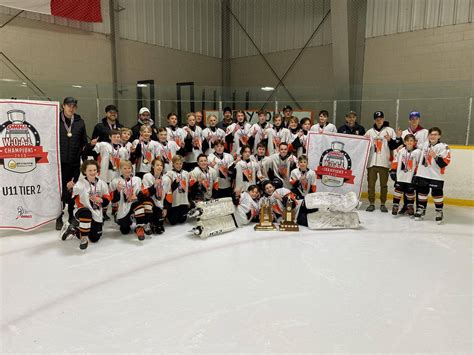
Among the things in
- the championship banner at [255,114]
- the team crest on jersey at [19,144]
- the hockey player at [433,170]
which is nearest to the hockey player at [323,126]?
the hockey player at [433,170]

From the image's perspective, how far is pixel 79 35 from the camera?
8.36 m

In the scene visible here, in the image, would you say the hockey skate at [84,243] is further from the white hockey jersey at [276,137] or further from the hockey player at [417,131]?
the hockey player at [417,131]

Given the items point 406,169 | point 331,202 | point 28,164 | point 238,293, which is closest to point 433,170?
point 406,169

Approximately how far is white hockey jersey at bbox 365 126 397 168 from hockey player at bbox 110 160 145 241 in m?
3.27

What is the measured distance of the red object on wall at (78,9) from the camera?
7551 millimetres

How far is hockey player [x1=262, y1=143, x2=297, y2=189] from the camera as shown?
4.74m

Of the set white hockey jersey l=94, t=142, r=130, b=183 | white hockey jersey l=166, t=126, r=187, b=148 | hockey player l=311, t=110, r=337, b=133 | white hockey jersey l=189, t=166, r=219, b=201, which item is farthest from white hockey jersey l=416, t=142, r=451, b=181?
white hockey jersey l=94, t=142, r=130, b=183

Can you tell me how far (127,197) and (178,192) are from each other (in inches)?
25.7

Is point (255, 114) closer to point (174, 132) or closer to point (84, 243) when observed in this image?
point (174, 132)

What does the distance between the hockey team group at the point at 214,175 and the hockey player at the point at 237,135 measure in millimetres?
15

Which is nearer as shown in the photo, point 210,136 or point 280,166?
point 280,166

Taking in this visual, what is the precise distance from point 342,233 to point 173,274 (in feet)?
6.89

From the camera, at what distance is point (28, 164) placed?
3.62m

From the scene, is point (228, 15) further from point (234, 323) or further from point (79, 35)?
point (234, 323)
